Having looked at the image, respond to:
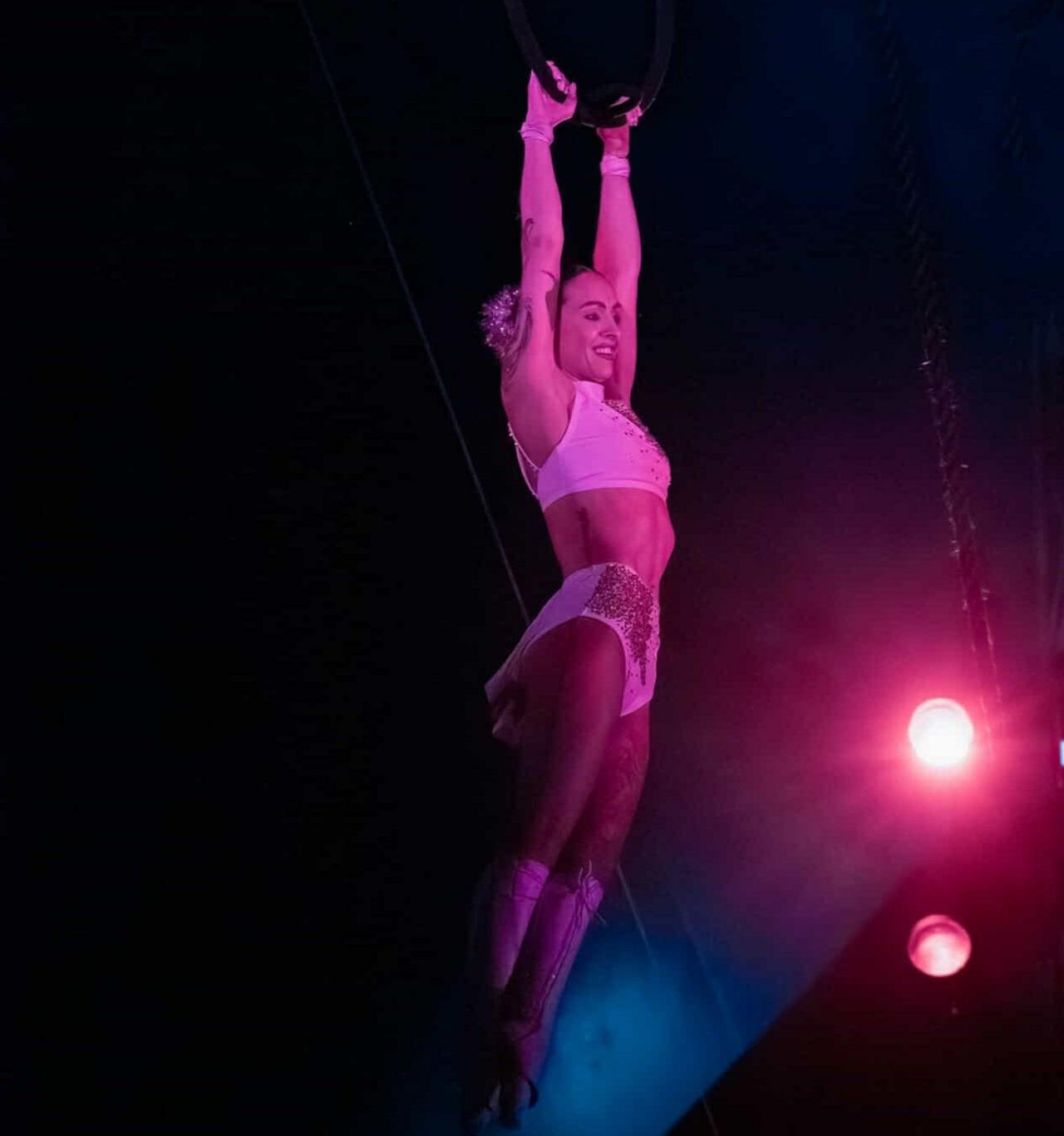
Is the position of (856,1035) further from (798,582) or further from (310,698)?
(310,698)

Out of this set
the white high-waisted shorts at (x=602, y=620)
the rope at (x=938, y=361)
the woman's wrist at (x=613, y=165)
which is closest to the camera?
the white high-waisted shorts at (x=602, y=620)

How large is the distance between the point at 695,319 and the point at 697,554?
1.83 ft

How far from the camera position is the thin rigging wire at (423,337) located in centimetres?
255

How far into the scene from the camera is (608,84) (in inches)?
116

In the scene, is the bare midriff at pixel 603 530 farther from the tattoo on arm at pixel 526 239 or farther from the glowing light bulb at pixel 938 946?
the glowing light bulb at pixel 938 946

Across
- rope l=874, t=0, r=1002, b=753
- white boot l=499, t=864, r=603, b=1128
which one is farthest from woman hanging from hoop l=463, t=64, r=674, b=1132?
rope l=874, t=0, r=1002, b=753

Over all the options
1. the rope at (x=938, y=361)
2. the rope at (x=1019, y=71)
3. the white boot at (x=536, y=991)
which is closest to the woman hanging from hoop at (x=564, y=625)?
the white boot at (x=536, y=991)

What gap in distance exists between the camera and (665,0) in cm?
281

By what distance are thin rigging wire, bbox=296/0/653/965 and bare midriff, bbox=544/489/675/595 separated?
11cm

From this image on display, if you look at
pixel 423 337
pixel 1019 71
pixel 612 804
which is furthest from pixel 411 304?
pixel 1019 71

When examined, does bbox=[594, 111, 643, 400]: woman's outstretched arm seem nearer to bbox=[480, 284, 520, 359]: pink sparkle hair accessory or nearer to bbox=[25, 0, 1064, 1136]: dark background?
bbox=[25, 0, 1064, 1136]: dark background

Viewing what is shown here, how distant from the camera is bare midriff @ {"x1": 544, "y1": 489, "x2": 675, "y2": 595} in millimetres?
2602

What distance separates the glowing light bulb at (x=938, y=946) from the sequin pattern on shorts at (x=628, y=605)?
96 cm

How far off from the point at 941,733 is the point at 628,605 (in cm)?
89
